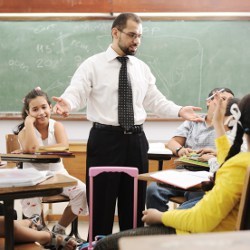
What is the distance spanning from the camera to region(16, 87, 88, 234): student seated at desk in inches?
118

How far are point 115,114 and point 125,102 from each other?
0.10m

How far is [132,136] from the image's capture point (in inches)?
106

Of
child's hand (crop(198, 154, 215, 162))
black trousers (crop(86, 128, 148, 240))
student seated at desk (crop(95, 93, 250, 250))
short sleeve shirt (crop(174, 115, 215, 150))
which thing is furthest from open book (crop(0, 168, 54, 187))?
short sleeve shirt (crop(174, 115, 215, 150))

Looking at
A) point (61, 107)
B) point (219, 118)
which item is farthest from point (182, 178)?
point (61, 107)

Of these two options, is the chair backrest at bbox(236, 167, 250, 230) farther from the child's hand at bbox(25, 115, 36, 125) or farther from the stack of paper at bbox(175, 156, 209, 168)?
the child's hand at bbox(25, 115, 36, 125)

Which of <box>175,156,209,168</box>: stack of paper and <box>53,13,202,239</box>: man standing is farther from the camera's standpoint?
<box>53,13,202,239</box>: man standing

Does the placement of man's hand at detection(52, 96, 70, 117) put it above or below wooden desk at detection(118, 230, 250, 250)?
below

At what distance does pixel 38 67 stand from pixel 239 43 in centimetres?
211

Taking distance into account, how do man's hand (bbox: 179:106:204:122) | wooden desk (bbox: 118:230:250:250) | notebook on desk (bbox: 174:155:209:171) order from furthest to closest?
man's hand (bbox: 179:106:204:122), notebook on desk (bbox: 174:155:209:171), wooden desk (bbox: 118:230:250:250)

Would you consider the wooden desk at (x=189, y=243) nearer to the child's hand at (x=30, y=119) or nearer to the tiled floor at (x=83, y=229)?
the child's hand at (x=30, y=119)

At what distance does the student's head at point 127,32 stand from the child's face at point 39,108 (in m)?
0.83

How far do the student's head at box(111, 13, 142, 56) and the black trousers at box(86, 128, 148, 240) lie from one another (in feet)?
1.83

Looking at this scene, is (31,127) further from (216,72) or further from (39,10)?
(216,72)

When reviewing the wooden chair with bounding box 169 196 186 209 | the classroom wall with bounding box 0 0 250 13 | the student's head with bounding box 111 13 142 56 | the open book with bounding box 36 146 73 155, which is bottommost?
the wooden chair with bounding box 169 196 186 209
